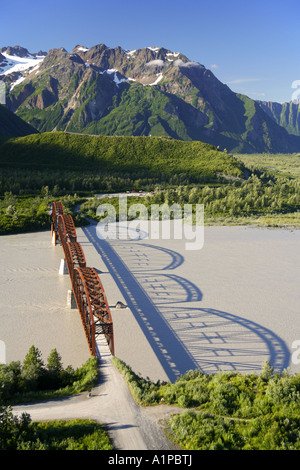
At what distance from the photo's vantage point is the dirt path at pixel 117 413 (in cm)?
1611

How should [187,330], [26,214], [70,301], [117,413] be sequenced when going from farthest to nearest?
1. [26,214]
2. [70,301]
3. [187,330]
4. [117,413]

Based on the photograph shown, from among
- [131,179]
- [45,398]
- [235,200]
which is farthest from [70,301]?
[131,179]

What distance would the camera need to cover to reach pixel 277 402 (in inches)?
745

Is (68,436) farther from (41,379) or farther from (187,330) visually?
(187,330)

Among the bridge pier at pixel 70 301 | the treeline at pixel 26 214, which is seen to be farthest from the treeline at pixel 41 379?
the treeline at pixel 26 214

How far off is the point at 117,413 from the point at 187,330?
14.1 metres

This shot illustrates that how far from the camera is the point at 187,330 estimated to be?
31.3 metres

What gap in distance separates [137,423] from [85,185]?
326 ft

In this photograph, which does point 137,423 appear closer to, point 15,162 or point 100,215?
point 100,215

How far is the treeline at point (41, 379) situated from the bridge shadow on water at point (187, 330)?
6.32 meters

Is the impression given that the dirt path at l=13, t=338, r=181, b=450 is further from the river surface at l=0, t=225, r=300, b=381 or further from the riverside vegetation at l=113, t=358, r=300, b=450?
the river surface at l=0, t=225, r=300, b=381

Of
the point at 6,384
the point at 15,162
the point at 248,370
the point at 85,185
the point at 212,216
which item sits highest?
the point at 15,162

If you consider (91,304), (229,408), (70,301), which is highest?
(91,304)
